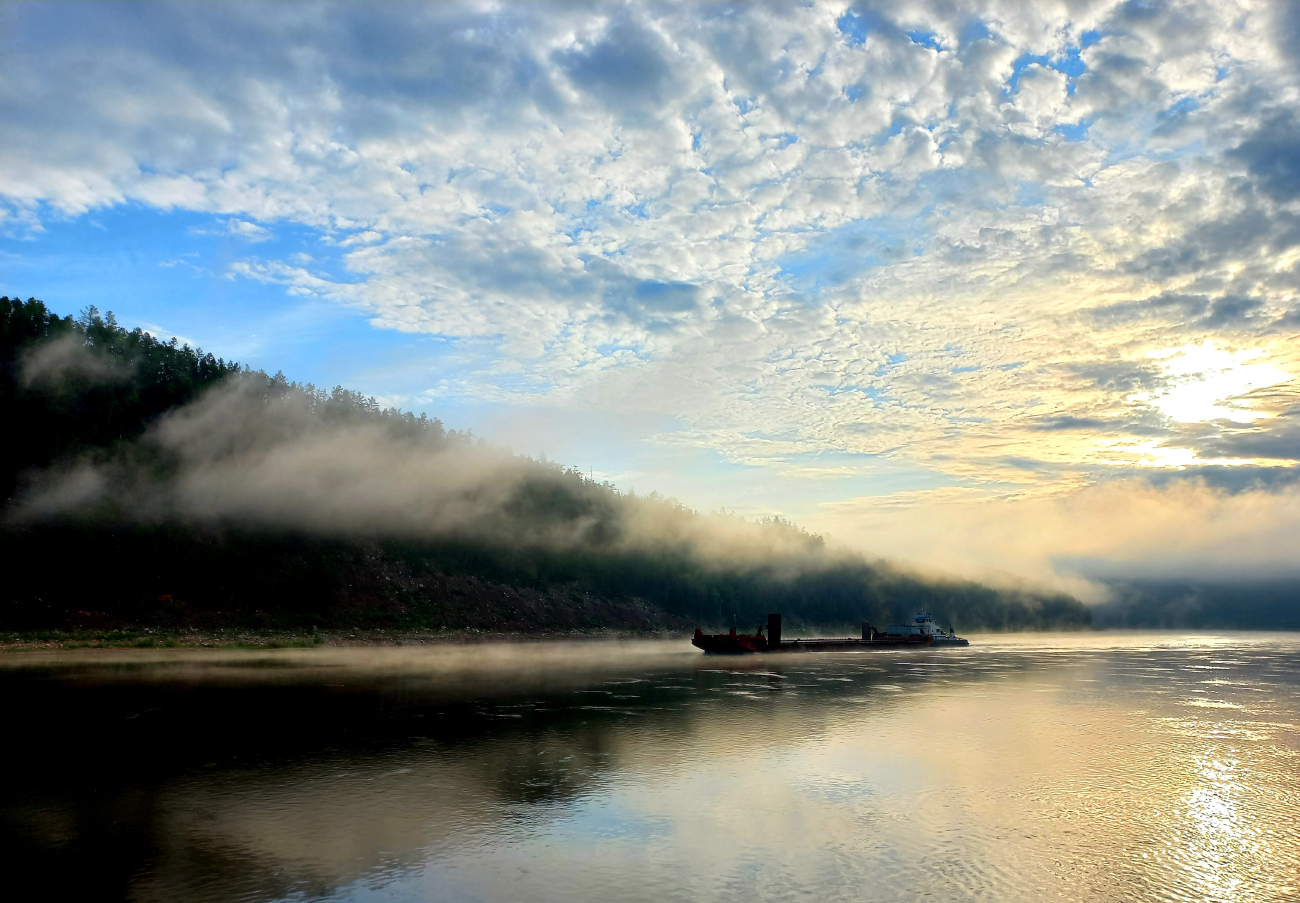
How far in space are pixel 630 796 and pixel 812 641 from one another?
11627 cm

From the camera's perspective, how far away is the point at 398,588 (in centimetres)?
15038

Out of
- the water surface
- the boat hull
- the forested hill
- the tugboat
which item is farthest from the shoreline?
the boat hull

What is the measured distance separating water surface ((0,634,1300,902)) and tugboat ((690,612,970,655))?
5979cm

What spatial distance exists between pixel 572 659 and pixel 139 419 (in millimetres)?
101626

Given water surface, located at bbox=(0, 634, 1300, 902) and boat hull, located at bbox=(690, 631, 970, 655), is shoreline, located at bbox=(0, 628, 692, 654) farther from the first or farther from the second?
boat hull, located at bbox=(690, 631, 970, 655)

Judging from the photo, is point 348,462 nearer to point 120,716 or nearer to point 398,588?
point 398,588

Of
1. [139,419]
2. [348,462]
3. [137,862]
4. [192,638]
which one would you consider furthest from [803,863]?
[348,462]

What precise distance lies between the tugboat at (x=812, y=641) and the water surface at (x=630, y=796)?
2354 inches

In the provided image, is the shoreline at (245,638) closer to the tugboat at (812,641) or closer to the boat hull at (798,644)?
the tugboat at (812,641)

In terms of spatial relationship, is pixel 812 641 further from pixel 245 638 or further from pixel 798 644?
pixel 245 638

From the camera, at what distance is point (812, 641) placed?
451 feet

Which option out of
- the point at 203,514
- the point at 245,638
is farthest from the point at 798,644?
the point at 203,514

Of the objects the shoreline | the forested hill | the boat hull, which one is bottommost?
the boat hull

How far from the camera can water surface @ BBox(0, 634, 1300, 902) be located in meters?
19.2
